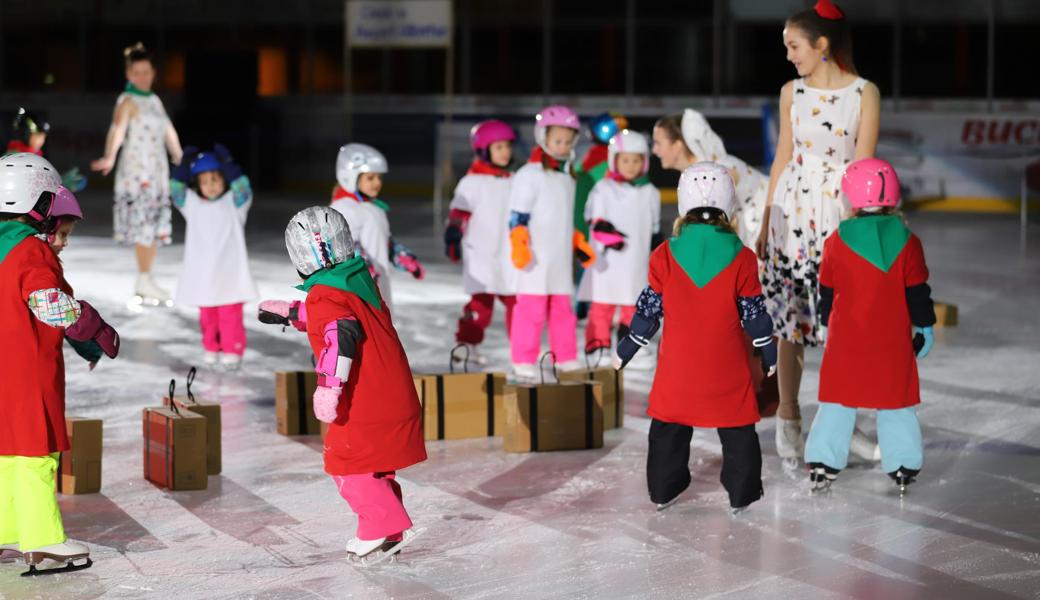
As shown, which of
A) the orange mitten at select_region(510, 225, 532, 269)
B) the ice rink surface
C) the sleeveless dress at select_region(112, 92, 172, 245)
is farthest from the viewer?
the sleeveless dress at select_region(112, 92, 172, 245)

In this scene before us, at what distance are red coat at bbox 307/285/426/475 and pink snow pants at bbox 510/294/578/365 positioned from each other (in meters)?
3.67

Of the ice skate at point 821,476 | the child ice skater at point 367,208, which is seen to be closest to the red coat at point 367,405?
the ice skate at point 821,476

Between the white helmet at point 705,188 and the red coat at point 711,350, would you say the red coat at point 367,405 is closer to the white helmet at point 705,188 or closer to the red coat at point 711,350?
the red coat at point 711,350

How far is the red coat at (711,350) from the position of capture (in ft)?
19.0

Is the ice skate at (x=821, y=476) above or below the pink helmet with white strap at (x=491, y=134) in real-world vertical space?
below

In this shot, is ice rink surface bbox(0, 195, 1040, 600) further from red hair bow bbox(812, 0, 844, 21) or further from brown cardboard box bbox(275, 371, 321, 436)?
red hair bow bbox(812, 0, 844, 21)

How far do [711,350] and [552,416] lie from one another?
1.45 meters

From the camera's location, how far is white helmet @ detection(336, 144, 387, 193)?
781 cm

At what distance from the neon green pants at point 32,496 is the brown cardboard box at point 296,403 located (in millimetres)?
2420

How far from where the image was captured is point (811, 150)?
21.5 ft

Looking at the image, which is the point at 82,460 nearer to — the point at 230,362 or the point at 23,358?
the point at 23,358

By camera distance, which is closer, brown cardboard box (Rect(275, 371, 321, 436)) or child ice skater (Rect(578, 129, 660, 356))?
brown cardboard box (Rect(275, 371, 321, 436))

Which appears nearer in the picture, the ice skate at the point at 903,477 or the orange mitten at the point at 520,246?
the ice skate at the point at 903,477

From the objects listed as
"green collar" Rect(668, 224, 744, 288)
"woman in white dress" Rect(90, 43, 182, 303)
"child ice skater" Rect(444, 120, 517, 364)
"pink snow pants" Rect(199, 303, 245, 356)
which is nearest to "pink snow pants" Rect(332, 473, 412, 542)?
"green collar" Rect(668, 224, 744, 288)
